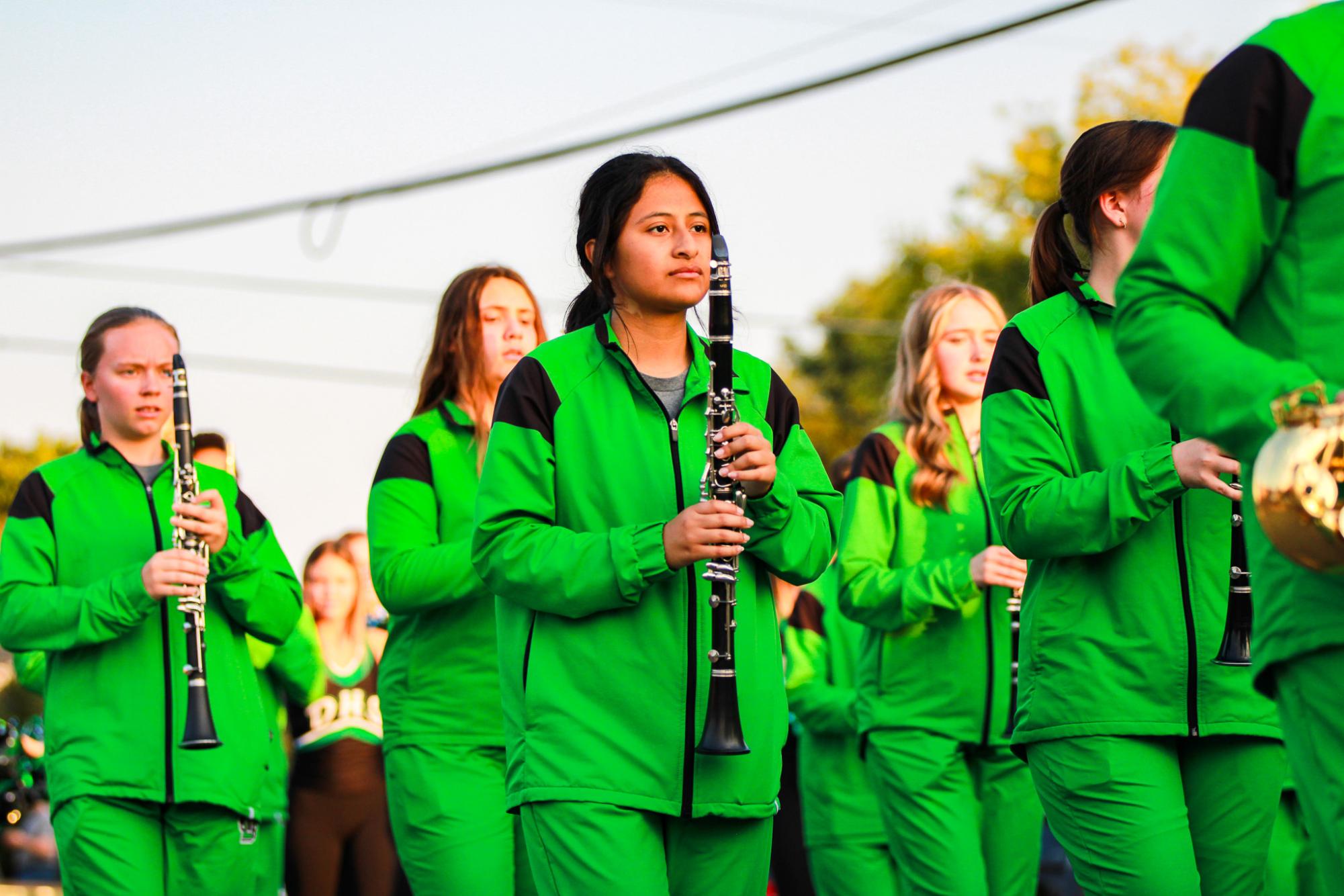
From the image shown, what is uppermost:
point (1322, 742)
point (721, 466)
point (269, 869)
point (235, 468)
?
point (235, 468)

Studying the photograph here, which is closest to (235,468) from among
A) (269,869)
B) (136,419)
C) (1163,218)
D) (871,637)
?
(136,419)

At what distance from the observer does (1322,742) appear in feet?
8.54

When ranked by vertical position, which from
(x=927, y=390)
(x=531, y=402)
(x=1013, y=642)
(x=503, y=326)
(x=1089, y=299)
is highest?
(x=503, y=326)

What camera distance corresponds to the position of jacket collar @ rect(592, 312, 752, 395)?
4.29 meters

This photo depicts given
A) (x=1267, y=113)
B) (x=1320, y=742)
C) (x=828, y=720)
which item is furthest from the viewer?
(x=828, y=720)

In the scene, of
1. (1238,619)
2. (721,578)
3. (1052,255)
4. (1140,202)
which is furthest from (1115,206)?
(721,578)

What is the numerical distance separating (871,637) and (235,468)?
2.79 m

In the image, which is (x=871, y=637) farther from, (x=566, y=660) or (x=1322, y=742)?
(x=1322, y=742)

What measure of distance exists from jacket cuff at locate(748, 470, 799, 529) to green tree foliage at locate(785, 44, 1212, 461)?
23980 millimetres

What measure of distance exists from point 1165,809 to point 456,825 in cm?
239

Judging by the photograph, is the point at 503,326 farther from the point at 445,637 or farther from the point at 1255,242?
the point at 1255,242

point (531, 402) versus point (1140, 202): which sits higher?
point (1140, 202)

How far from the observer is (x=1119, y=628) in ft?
13.9

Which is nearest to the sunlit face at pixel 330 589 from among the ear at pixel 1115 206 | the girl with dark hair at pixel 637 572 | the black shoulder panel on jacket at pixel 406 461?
the black shoulder panel on jacket at pixel 406 461
